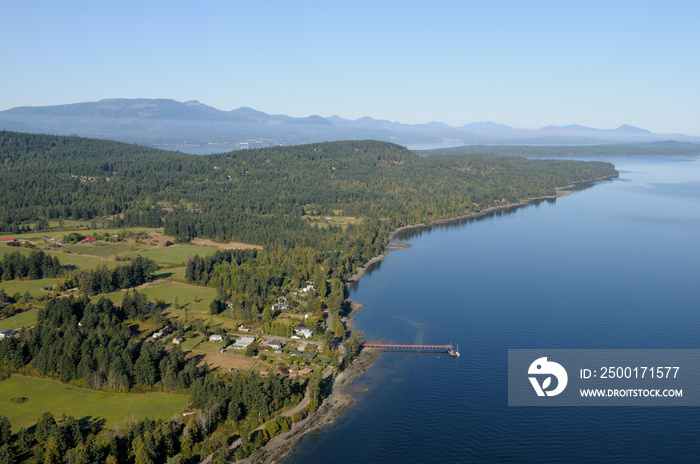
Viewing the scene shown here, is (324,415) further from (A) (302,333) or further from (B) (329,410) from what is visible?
(A) (302,333)

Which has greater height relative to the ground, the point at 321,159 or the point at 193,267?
the point at 321,159

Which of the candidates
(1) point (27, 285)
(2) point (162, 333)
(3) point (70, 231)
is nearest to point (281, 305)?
(2) point (162, 333)

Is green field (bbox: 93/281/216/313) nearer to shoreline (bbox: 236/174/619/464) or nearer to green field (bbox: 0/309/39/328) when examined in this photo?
green field (bbox: 0/309/39/328)

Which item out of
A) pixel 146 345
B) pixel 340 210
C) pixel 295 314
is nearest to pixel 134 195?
pixel 340 210

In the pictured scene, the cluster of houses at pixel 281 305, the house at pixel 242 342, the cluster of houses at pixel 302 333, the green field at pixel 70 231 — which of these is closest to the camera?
the house at pixel 242 342

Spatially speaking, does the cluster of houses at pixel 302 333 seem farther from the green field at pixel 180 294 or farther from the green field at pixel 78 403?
the green field at pixel 78 403

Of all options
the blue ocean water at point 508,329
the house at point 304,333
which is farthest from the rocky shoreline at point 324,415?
the house at point 304,333

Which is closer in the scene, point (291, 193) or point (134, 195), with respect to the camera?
point (134, 195)

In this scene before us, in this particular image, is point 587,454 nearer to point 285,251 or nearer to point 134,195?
point 285,251
